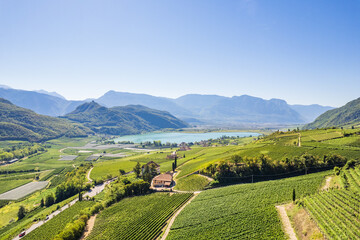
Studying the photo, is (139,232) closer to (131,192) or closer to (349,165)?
(131,192)

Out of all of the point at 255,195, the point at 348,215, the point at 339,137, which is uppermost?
the point at 339,137

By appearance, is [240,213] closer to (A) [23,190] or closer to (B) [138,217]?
(B) [138,217]

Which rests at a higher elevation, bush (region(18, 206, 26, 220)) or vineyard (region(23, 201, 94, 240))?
vineyard (region(23, 201, 94, 240))

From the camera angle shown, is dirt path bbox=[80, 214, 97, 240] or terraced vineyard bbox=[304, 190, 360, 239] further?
dirt path bbox=[80, 214, 97, 240]

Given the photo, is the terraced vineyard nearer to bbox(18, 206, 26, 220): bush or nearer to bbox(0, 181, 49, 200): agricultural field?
bbox(18, 206, 26, 220): bush

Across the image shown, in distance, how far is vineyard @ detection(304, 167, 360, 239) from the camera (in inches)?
1024

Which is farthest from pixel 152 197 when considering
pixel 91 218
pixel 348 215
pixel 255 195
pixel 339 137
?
pixel 339 137

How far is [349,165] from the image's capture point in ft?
167

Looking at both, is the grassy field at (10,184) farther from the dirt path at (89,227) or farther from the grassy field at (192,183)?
the grassy field at (192,183)

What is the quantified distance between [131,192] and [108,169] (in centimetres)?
5493

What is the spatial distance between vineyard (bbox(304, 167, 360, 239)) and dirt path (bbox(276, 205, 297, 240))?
3.88 metres

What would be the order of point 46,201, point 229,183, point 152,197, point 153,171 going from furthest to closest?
1. point 153,171
2. point 46,201
3. point 229,183
4. point 152,197

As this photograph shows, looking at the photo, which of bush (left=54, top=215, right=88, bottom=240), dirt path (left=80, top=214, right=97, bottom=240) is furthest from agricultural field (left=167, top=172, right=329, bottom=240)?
bush (left=54, top=215, right=88, bottom=240)

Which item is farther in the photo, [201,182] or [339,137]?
[339,137]
